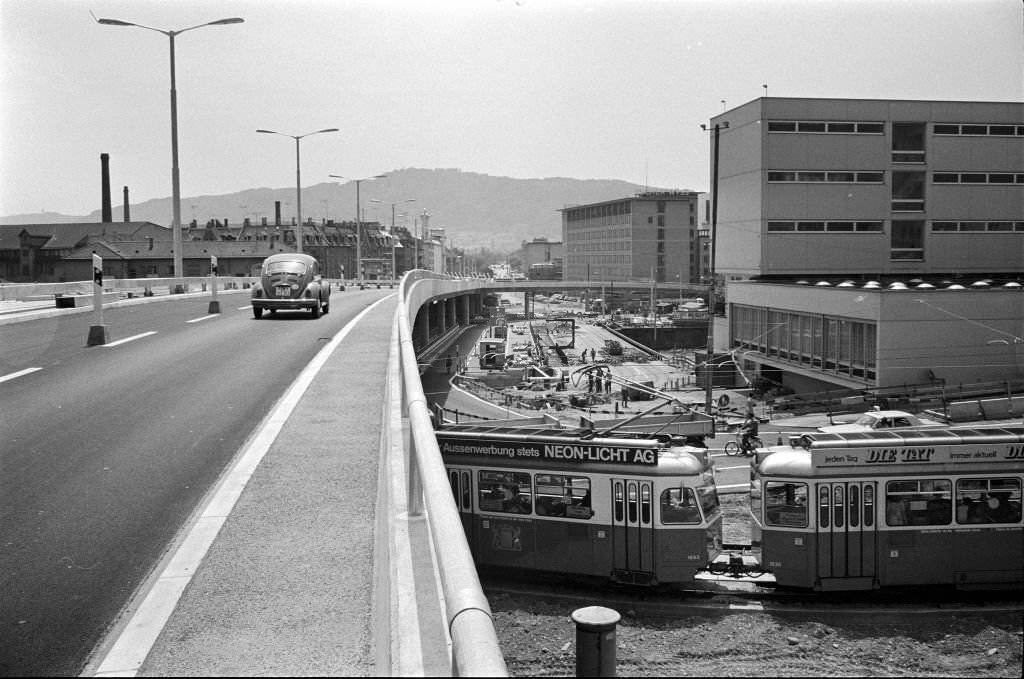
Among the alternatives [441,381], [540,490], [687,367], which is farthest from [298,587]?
[687,367]

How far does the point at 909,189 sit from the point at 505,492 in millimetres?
53232

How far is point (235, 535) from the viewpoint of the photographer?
230 inches

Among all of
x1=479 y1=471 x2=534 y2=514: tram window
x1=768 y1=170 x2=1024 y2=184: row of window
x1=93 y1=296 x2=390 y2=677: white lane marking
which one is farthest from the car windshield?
x1=768 y1=170 x2=1024 y2=184: row of window

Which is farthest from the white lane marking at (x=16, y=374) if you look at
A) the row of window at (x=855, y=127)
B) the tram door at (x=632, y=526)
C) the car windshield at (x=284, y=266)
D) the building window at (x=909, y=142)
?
the building window at (x=909, y=142)

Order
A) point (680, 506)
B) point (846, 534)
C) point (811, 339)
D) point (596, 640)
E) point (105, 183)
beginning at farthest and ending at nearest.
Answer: point (105, 183) < point (811, 339) < point (846, 534) < point (680, 506) < point (596, 640)

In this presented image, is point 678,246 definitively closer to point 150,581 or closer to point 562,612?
point 562,612

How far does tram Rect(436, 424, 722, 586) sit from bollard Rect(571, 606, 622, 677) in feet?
34.2

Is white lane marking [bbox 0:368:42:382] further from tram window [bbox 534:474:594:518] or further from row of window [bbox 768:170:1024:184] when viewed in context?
row of window [bbox 768:170:1024:184]

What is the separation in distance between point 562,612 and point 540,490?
278 centimetres

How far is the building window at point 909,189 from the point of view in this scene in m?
63.2

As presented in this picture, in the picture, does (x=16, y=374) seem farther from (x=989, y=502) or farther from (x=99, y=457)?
(x=989, y=502)

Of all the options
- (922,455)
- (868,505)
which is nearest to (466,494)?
(868,505)

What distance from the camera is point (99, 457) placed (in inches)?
326

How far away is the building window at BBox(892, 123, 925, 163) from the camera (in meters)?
62.4
